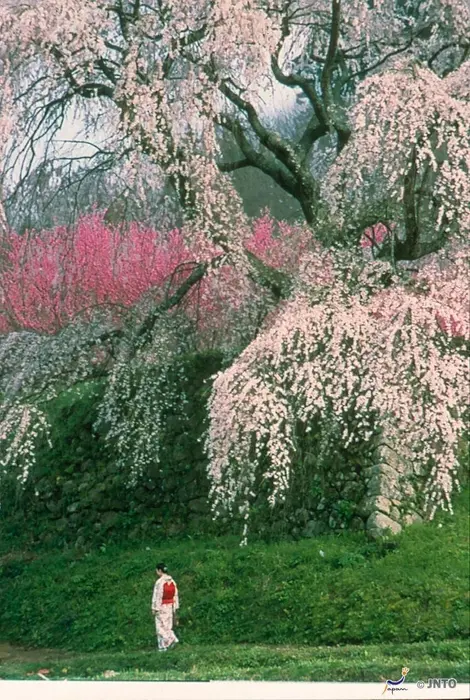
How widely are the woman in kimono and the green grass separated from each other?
0.14 metres

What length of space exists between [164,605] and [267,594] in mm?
920

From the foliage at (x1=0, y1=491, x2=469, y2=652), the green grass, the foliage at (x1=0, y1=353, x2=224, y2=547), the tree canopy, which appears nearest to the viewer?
the green grass

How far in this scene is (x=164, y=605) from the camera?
8398mm

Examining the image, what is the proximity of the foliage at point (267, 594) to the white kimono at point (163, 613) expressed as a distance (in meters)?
0.36

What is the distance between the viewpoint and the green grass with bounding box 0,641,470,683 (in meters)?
6.56

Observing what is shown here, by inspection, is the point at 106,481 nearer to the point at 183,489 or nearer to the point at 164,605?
the point at 183,489

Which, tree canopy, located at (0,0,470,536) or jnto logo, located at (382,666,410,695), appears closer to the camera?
jnto logo, located at (382,666,410,695)

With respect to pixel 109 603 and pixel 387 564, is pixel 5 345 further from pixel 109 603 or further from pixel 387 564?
pixel 387 564

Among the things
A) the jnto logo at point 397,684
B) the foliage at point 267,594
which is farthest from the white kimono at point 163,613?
the jnto logo at point 397,684

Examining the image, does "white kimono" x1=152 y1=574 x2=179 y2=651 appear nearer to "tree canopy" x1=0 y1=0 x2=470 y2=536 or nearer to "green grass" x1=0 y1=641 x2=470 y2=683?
"green grass" x1=0 y1=641 x2=470 y2=683

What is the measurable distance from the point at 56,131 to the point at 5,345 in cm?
193

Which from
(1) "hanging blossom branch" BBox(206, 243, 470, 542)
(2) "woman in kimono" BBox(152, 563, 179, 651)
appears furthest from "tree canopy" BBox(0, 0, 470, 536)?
(2) "woman in kimono" BBox(152, 563, 179, 651)

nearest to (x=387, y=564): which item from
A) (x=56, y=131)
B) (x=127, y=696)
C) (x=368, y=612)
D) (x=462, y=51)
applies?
(x=368, y=612)

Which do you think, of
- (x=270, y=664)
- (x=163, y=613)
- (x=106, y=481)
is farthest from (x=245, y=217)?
(x=106, y=481)
